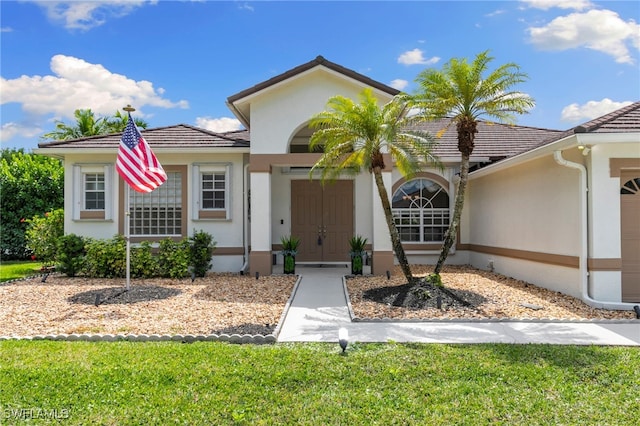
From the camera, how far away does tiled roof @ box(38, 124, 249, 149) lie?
517 inches

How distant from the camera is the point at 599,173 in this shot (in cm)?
853

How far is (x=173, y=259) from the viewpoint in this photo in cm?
1205

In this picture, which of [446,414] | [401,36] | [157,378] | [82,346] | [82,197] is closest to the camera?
[446,414]

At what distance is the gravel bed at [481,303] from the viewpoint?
7.75 meters

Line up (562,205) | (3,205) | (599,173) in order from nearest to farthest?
(599,173) < (562,205) < (3,205)

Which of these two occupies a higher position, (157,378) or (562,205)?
(562,205)

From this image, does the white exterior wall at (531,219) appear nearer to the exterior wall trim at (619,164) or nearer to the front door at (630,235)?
the exterior wall trim at (619,164)

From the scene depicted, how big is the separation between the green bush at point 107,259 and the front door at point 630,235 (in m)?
12.4

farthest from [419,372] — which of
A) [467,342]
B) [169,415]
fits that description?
[169,415]

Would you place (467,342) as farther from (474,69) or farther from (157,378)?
(474,69)

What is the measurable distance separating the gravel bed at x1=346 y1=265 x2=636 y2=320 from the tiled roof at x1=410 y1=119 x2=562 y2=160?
497cm

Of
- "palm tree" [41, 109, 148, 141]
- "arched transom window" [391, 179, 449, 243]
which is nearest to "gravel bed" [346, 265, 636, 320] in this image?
"arched transom window" [391, 179, 449, 243]

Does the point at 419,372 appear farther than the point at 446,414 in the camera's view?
Yes

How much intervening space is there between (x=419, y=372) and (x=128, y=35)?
493 inches
